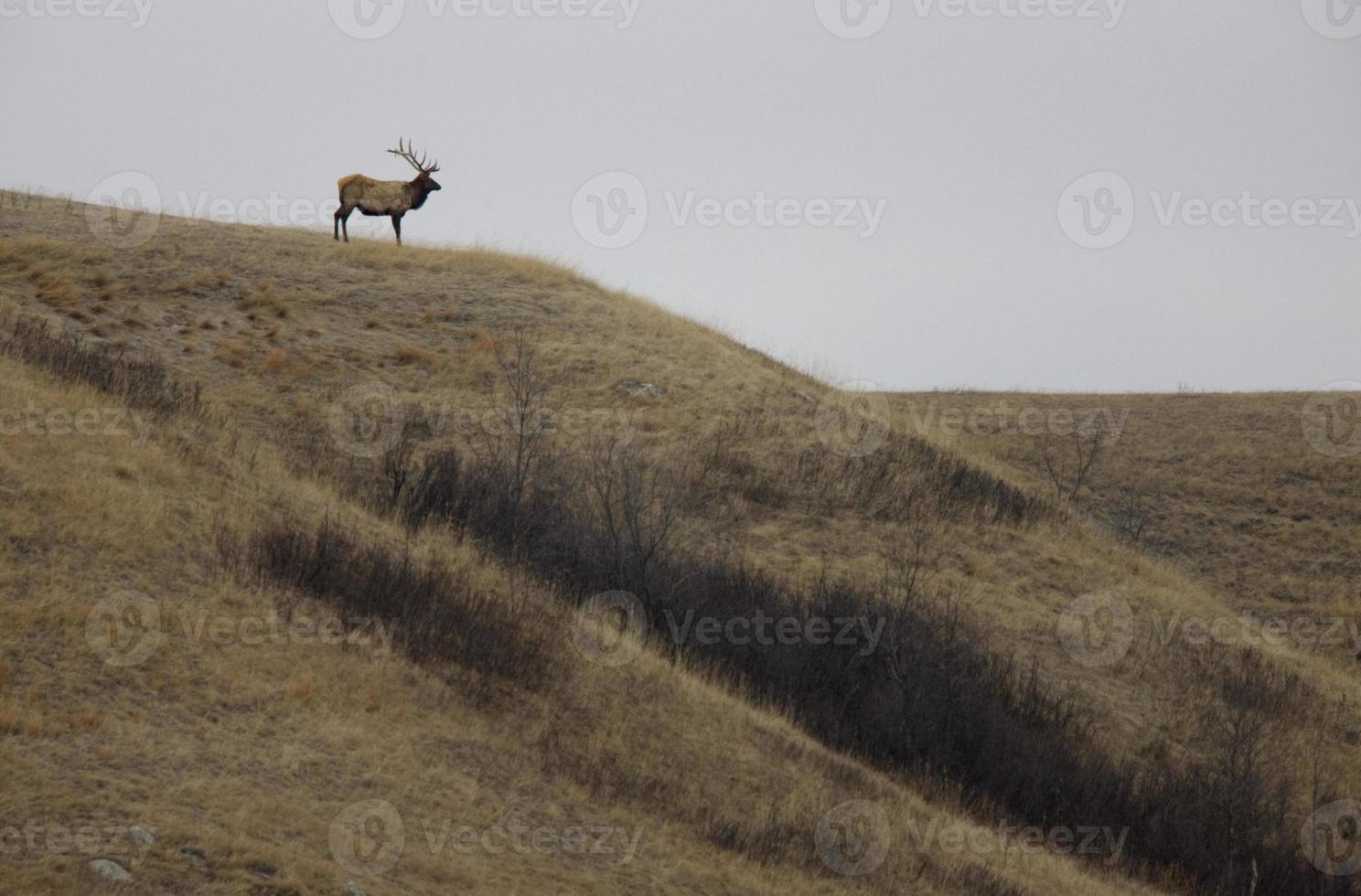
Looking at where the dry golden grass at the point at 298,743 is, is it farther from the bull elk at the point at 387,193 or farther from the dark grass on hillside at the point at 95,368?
the bull elk at the point at 387,193

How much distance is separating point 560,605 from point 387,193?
1561 cm

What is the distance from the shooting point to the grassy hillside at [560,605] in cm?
1083

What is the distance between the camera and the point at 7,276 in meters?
24.8

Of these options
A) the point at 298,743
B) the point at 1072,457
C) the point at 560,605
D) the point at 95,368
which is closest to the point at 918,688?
the point at 560,605

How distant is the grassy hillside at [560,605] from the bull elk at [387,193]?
5.71ft

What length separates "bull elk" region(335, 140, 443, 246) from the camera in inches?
1121

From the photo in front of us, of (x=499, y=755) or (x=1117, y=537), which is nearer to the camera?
(x=499, y=755)

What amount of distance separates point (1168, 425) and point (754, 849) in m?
28.2

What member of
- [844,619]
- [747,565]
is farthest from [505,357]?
[844,619]

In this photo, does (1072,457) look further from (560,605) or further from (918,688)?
(560,605)

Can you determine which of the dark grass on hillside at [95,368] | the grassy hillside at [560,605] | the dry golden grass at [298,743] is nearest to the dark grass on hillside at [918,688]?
the grassy hillside at [560,605]

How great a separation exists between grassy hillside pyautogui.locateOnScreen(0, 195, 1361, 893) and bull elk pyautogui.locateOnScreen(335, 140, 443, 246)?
1740mm

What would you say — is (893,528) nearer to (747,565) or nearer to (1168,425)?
(747,565)

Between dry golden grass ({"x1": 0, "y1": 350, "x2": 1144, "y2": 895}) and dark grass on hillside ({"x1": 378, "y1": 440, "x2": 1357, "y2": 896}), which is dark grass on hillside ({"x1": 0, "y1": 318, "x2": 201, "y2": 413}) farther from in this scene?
dark grass on hillside ({"x1": 378, "y1": 440, "x2": 1357, "y2": 896})
